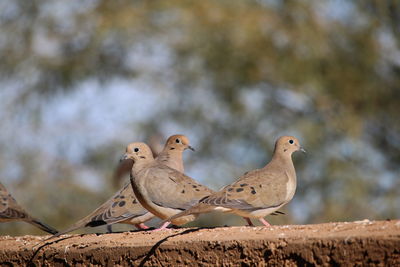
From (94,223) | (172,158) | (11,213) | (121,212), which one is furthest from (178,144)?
(11,213)

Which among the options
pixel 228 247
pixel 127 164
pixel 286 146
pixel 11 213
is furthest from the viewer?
pixel 127 164

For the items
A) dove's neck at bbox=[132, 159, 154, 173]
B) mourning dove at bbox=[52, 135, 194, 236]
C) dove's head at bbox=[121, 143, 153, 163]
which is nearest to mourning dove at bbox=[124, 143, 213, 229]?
dove's neck at bbox=[132, 159, 154, 173]

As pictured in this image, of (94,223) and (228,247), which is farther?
(94,223)

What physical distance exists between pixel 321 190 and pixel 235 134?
5.71ft

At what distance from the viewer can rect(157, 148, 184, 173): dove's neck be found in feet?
20.1

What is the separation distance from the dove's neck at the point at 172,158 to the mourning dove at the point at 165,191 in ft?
2.00

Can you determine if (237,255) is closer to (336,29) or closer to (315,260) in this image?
(315,260)

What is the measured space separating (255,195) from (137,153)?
106 cm

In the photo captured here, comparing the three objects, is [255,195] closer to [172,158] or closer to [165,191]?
[165,191]

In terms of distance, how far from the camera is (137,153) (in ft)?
18.5

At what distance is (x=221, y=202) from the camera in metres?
4.71

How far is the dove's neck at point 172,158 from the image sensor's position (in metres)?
6.13

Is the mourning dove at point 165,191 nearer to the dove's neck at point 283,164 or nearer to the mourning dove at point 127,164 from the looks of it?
the dove's neck at point 283,164

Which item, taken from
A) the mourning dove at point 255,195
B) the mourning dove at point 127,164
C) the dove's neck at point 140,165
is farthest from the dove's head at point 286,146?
the mourning dove at point 127,164
